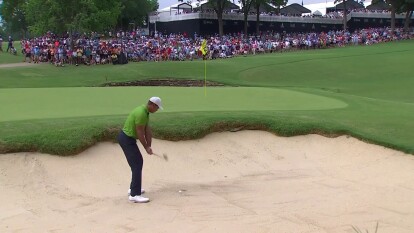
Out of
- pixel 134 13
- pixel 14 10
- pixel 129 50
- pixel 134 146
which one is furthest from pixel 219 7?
pixel 134 146

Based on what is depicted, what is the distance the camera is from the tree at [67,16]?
32.5 metres

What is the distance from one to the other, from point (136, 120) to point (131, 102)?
289 inches

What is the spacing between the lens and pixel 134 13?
230ft

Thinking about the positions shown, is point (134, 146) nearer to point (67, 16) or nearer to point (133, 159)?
point (133, 159)

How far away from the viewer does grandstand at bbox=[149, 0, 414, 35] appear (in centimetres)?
6181

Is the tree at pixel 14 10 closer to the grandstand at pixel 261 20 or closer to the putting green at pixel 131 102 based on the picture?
the grandstand at pixel 261 20

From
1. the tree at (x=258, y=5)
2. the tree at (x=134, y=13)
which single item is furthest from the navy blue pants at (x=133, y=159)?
the tree at (x=134, y=13)

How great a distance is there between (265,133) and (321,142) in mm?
1346

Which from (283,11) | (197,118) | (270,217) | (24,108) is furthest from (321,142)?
(283,11)

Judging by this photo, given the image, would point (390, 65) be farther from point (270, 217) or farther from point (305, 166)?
point (270, 217)

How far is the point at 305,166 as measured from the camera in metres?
9.95

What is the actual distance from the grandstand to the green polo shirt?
2132 inches

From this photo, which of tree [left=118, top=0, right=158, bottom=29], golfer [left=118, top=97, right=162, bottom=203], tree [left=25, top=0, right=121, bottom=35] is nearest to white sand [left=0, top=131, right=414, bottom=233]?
golfer [left=118, top=97, right=162, bottom=203]

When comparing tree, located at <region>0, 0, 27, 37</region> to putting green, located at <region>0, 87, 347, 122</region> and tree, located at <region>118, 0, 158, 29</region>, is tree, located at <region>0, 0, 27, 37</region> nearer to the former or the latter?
tree, located at <region>118, 0, 158, 29</region>
